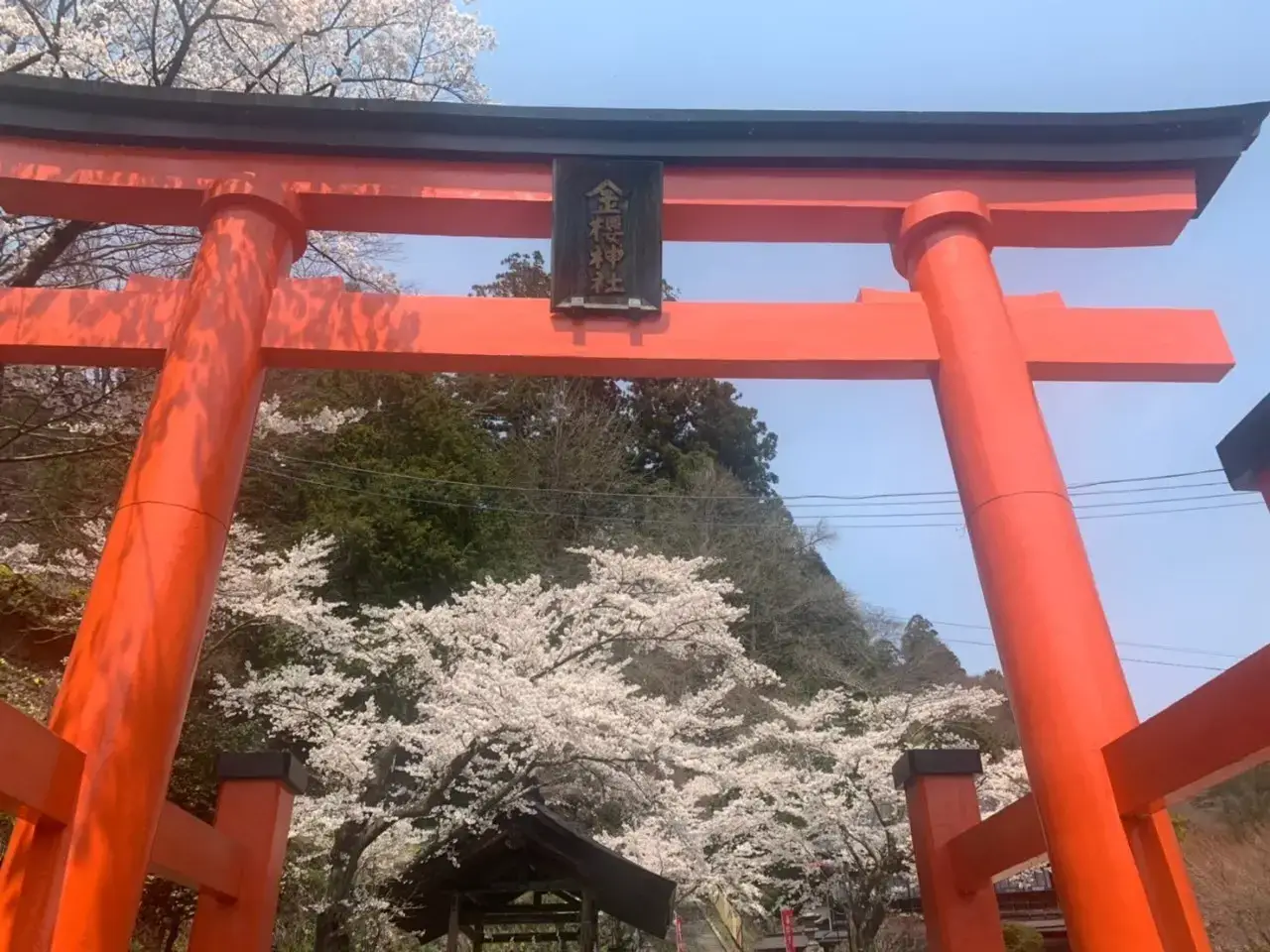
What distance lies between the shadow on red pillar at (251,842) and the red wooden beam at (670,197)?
2589 mm

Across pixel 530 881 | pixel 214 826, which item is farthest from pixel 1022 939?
pixel 214 826

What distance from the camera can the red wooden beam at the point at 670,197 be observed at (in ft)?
13.0

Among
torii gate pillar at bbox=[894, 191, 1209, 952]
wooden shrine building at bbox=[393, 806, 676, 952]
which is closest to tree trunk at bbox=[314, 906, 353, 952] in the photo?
wooden shrine building at bbox=[393, 806, 676, 952]

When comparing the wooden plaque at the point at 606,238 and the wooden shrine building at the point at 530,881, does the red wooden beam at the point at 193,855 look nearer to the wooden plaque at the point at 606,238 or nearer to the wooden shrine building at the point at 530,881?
the wooden plaque at the point at 606,238

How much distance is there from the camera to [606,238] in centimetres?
396

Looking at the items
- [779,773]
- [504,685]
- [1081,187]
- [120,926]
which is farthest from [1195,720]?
[779,773]

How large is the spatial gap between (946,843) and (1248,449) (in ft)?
8.45

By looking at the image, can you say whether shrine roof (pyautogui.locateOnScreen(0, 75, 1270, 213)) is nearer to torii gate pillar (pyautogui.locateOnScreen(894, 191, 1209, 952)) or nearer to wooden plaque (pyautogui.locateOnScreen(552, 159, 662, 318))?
wooden plaque (pyautogui.locateOnScreen(552, 159, 662, 318))

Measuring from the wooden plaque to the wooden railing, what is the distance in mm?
2420

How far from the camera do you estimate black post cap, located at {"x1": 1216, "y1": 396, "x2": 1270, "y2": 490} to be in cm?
209

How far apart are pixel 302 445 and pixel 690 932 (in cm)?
1107

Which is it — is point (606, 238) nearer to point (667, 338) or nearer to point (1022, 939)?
point (667, 338)

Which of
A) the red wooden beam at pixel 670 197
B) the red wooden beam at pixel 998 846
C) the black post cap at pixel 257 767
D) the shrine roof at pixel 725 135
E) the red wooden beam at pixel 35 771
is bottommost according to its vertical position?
the red wooden beam at pixel 998 846

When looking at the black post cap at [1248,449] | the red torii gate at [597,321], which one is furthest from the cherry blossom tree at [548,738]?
the black post cap at [1248,449]
